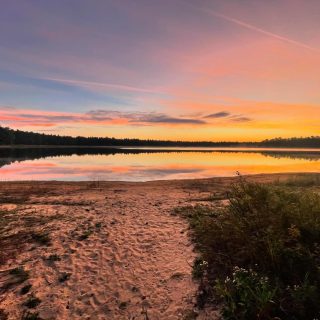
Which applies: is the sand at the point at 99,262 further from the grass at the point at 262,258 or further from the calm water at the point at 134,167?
the calm water at the point at 134,167

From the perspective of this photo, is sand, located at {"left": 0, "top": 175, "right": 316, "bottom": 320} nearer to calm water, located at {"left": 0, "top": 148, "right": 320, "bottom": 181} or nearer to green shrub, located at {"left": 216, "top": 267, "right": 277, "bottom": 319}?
green shrub, located at {"left": 216, "top": 267, "right": 277, "bottom": 319}

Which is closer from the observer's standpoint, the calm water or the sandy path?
the sandy path

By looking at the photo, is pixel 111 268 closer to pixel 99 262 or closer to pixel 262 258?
pixel 99 262

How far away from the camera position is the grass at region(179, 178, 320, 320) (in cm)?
513

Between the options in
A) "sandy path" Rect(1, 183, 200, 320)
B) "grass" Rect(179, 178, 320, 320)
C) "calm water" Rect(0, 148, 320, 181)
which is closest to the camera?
"grass" Rect(179, 178, 320, 320)

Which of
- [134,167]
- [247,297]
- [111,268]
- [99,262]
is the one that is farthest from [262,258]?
[134,167]

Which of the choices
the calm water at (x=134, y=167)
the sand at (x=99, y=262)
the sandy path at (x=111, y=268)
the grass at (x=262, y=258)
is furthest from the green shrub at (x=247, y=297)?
the calm water at (x=134, y=167)

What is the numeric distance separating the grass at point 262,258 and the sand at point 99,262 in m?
0.44

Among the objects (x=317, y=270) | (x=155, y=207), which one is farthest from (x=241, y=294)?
(x=155, y=207)

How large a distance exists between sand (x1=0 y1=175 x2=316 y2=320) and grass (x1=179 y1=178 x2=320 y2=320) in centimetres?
44

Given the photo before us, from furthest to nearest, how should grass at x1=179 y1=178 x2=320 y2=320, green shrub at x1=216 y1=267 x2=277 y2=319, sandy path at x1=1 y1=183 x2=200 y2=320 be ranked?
1. sandy path at x1=1 y1=183 x2=200 y2=320
2. grass at x1=179 y1=178 x2=320 y2=320
3. green shrub at x1=216 y1=267 x2=277 y2=319

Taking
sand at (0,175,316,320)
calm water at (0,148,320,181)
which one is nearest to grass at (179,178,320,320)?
sand at (0,175,316,320)

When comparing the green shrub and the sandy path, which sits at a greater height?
the green shrub

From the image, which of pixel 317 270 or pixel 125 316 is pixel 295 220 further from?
pixel 125 316
